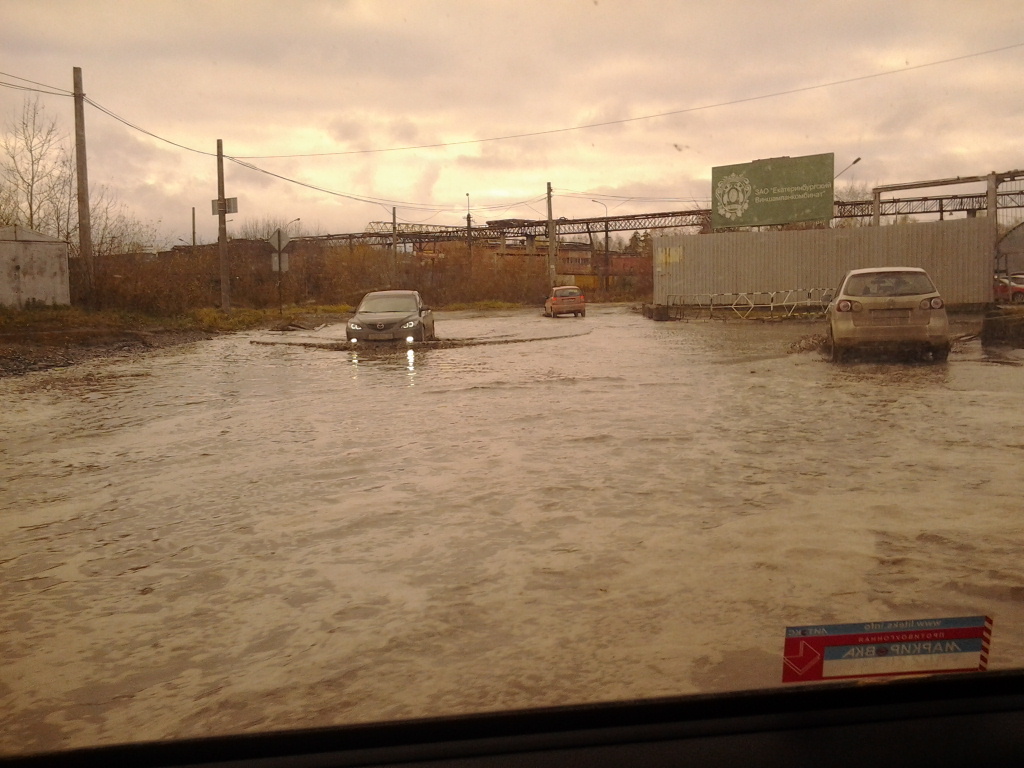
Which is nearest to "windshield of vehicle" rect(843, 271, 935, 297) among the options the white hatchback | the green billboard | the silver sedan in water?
the white hatchback

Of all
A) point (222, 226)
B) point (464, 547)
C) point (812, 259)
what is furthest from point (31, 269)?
point (812, 259)

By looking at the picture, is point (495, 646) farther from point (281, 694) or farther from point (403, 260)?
point (403, 260)

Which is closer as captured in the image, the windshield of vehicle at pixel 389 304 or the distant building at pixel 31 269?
the windshield of vehicle at pixel 389 304

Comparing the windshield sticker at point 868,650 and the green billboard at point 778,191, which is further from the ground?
the green billboard at point 778,191

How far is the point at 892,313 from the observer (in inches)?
542

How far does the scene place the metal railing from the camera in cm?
3422

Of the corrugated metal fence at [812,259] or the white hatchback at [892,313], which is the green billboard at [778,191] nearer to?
the corrugated metal fence at [812,259]

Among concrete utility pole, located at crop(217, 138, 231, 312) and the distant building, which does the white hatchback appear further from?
concrete utility pole, located at crop(217, 138, 231, 312)

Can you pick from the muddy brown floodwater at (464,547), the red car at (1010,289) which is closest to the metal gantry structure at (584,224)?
the red car at (1010,289)

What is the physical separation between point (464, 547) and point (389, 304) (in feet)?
57.1

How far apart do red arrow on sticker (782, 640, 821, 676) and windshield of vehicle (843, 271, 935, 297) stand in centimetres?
1315

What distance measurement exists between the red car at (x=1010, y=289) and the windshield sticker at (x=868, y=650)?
36.4m

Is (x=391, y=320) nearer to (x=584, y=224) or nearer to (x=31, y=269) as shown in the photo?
(x=31, y=269)

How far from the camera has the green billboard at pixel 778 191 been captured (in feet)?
128
